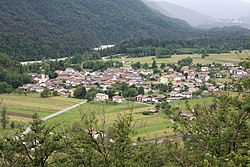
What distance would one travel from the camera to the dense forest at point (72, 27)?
6288 centimetres

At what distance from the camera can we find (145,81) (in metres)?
42.5

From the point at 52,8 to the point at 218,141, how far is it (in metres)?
98.4

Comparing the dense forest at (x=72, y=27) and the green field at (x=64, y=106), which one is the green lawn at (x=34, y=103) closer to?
the green field at (x=64, y=106)

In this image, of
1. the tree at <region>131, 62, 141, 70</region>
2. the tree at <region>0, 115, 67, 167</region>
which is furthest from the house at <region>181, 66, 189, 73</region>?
the tree at <region>0, 115, 67, 167</region>

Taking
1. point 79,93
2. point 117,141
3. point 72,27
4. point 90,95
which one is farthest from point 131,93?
point 72,27

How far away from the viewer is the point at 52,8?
100562 millimetres

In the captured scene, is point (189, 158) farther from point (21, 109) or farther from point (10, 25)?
point (10, 25)

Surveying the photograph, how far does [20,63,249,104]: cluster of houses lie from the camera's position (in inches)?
1332

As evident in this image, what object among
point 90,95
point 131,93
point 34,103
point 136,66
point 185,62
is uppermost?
point 185,62

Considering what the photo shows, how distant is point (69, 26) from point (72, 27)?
→ 98 cm

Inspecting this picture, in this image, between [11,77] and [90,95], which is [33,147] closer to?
[90,95]

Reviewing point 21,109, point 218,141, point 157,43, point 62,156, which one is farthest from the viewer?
point 157,43

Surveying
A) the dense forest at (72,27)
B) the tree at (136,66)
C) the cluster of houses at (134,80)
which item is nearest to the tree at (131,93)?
the cluster of houses at (134,80)

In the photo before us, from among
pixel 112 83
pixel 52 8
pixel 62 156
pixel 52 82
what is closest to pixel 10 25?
pixel 52 8
